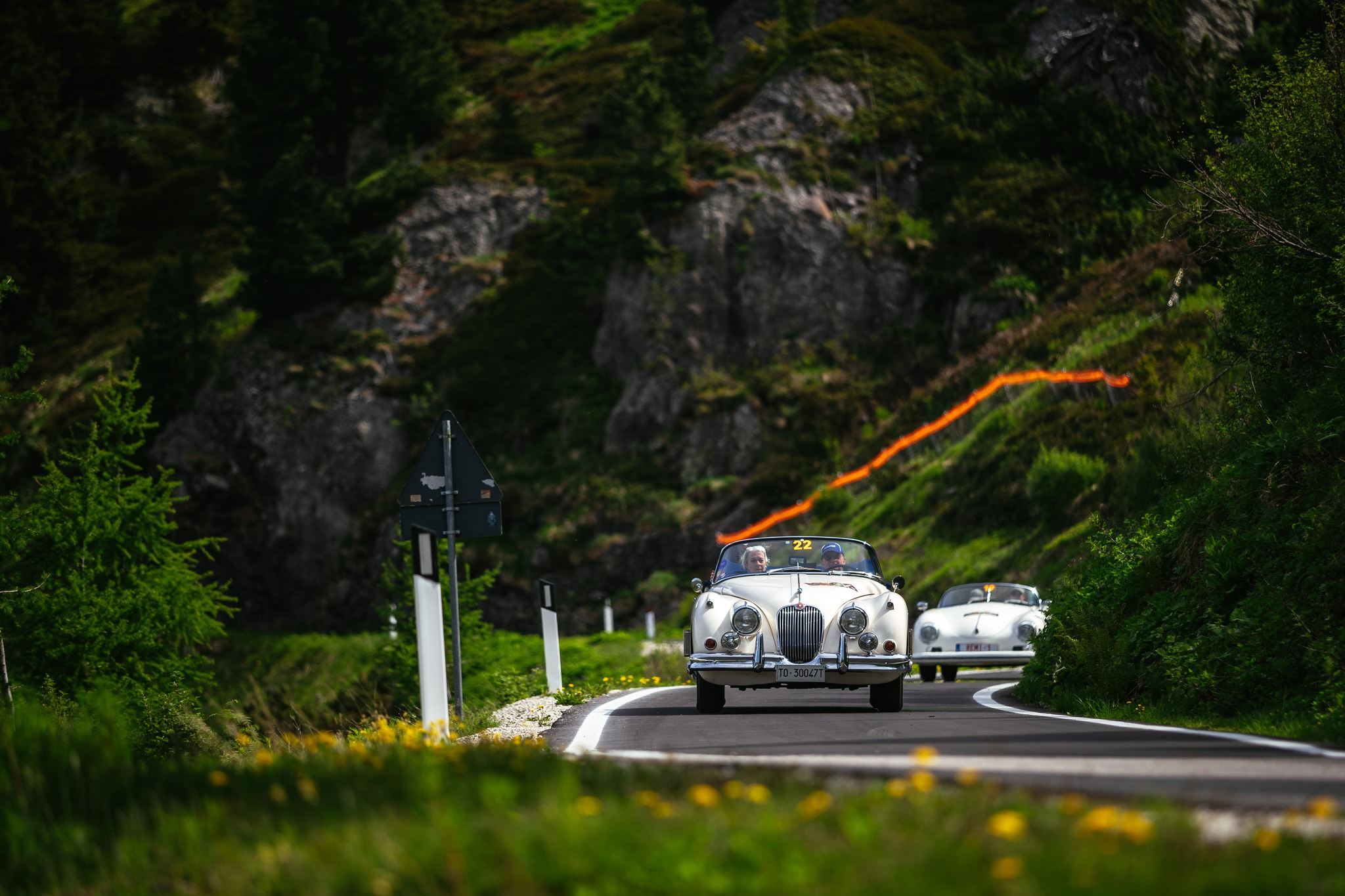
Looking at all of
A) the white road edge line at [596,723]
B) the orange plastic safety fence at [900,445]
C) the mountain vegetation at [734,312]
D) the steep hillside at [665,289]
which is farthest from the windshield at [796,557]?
the orange plastic safety fence at [900,445]

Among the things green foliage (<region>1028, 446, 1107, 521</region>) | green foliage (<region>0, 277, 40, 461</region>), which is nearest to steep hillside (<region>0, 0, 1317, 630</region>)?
green foliage (<region>1028, 446, 1107, 521</region>)

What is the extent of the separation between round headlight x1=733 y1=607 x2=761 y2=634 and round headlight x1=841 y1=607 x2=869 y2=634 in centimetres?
78

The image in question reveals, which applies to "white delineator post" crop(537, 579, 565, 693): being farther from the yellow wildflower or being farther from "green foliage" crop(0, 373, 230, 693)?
the yellow wildflower

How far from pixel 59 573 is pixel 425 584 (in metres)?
13.0

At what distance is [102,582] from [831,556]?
1210cm

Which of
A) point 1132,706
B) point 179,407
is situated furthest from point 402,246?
point 1132,706

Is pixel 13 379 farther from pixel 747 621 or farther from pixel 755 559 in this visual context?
pixel 747 621

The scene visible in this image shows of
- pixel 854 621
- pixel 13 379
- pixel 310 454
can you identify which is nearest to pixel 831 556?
pixel 854 621

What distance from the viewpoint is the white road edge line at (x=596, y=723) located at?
28.6 ft

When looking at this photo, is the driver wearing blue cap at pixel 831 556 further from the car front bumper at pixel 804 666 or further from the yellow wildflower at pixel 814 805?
the yellow wildflower at pixel 814 805

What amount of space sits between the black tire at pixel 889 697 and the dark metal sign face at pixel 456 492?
3.92 metres

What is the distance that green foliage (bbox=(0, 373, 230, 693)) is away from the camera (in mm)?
18250

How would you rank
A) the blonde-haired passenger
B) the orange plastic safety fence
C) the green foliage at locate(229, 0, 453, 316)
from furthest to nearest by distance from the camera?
the green foliage at locate(229, 0, 453, 316) → the orange plastic safety fence → the blonde-haired passenger

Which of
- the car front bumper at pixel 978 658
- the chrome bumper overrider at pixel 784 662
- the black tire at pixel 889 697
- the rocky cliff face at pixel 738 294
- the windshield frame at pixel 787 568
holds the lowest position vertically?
the car front bumper at pixel 978 658
